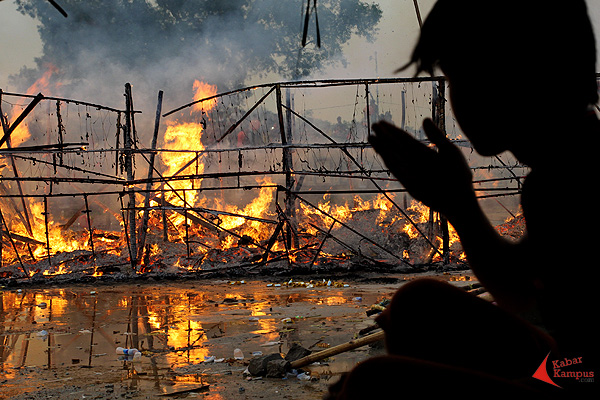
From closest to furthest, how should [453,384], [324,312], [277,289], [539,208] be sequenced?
[453,384] < [539,208] < [324,312] < [277,289]

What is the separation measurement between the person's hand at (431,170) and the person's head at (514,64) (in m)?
0.09

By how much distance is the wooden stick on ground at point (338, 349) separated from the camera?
398 centimetres

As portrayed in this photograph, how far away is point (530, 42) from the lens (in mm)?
1214

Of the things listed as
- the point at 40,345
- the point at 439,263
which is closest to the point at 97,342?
the point at 40,345

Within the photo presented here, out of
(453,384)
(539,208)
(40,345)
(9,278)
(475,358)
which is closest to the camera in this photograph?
(453,384)

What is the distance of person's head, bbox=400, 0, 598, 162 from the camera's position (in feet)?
3.91

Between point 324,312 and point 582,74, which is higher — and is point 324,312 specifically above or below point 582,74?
below

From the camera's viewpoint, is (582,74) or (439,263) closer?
(582,74)

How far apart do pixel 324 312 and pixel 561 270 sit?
21.8 ft

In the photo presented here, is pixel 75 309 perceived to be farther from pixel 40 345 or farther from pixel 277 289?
pixel 277 289

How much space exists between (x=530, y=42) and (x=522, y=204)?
38 cm

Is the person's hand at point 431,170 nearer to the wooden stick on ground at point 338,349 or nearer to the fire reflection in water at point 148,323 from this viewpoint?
the wooden stick on ground at point 338,349

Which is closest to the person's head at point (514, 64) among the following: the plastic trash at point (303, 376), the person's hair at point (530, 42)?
the person's hair at point (530, 42)

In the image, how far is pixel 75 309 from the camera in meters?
8.68
